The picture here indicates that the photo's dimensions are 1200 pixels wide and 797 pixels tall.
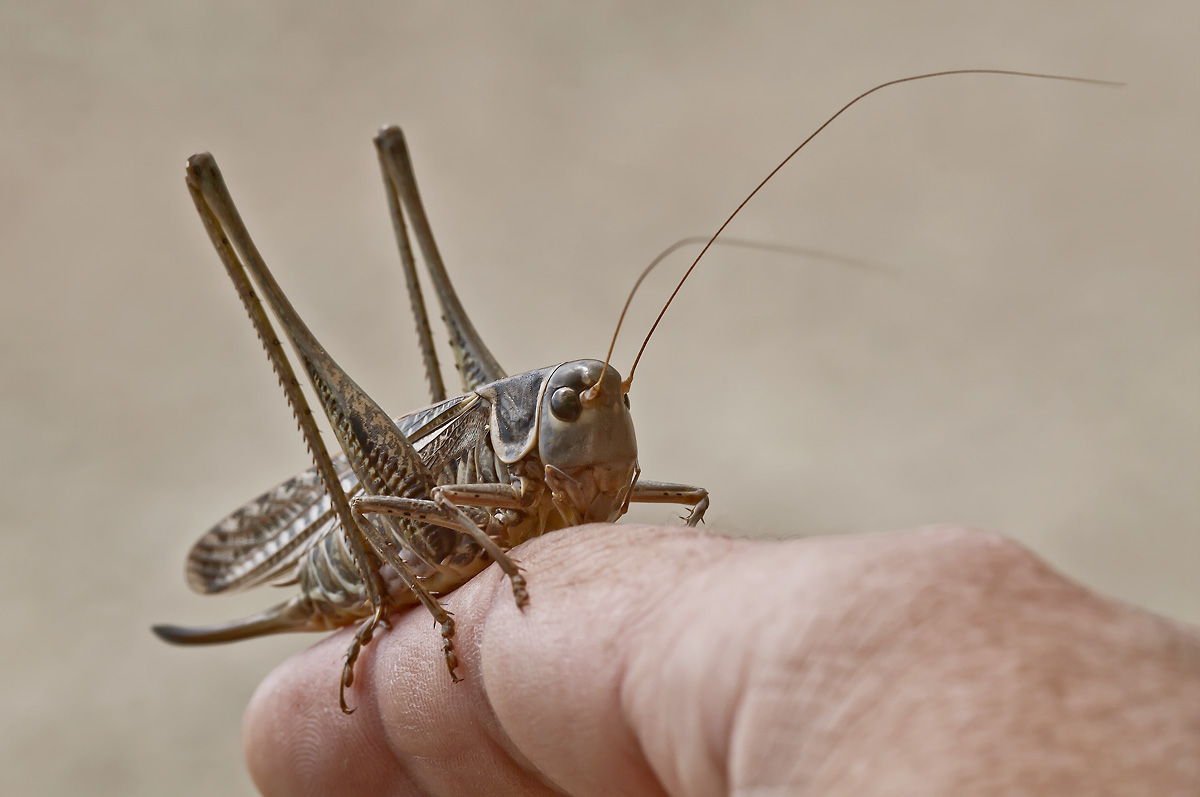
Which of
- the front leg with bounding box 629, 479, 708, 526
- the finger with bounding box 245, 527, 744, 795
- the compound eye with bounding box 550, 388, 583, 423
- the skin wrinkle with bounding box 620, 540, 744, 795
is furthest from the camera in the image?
the front leg with bounding box 629, 479, 708, 526

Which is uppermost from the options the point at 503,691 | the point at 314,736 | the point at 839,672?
the point at 839,672

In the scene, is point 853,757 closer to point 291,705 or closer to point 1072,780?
point 1072,780

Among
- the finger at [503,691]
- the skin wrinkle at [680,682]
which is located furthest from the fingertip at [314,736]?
the skin wrinkle at [680,682]

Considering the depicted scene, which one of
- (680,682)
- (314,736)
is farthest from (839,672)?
(314,736)

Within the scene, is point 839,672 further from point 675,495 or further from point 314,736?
point 314,736

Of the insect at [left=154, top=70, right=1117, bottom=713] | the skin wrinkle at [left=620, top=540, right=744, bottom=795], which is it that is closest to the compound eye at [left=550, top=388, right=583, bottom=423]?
the insect at [left=154, top=70, right=1117, bottom=713]

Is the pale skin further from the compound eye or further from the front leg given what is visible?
the front leg

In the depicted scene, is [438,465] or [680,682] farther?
[438,465]
